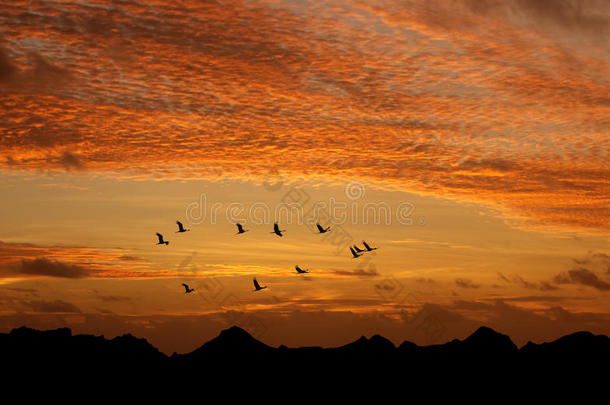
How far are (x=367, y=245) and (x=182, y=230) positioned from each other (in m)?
23.3

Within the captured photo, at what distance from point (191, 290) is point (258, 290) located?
13.6 m

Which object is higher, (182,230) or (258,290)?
(182,230)

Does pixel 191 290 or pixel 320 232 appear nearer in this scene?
pixel 320 232

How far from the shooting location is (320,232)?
7019cm

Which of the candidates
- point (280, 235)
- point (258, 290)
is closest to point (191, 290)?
point (258, 290)

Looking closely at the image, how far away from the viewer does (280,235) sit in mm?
70750

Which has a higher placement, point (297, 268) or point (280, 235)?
point (280, 235)

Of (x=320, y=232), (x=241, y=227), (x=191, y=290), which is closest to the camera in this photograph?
(x=320, y=232)

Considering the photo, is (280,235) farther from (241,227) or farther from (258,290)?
(258,290)

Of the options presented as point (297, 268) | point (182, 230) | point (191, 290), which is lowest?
point (191, 290)

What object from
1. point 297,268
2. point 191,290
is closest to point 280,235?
point 297,268

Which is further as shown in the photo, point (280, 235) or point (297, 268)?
point (297, 268)

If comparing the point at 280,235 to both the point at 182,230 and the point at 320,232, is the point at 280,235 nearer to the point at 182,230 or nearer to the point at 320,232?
the point at 320,232

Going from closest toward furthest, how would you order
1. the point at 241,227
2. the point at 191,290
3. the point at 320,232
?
the point at 320,232 → the point at 241,227 → the point at 191,290
